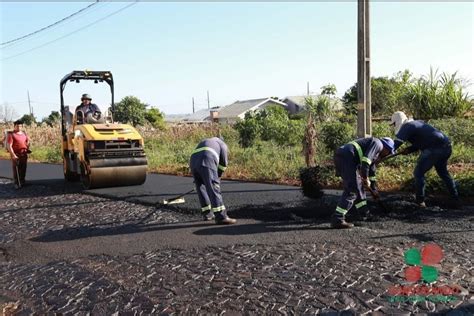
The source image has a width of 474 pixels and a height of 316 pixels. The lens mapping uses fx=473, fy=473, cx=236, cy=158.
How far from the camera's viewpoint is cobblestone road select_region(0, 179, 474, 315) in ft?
12.7

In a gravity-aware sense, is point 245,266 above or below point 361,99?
below

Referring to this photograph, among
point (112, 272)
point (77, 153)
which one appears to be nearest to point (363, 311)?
point (112, 272)

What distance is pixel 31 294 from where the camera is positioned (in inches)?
177

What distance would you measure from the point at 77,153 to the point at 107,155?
3.49 ft

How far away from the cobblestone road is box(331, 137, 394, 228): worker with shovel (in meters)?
0.28

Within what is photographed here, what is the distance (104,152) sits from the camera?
9922 millimetres

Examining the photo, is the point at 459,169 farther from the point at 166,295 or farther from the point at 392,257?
the point at 166,295

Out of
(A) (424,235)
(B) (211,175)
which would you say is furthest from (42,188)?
(A) (424,235)

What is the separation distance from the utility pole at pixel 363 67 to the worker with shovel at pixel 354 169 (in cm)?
243

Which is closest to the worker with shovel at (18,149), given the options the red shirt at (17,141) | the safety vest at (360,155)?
the red shirt at (17,141)

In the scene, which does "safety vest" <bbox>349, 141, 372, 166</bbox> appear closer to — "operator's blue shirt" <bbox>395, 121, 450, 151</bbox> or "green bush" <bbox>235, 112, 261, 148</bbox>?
"operator's blue shirt" <bbox>395, 121, 450, 151</bbox>

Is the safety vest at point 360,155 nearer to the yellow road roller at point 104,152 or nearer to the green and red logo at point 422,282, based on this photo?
the green and red logo at point 422,282

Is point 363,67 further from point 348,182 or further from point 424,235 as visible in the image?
point 424,235

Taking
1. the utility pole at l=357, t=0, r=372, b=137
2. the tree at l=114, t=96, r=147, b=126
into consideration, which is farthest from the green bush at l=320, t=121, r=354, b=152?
the tree at l=114, t=96, r=147, b=126
